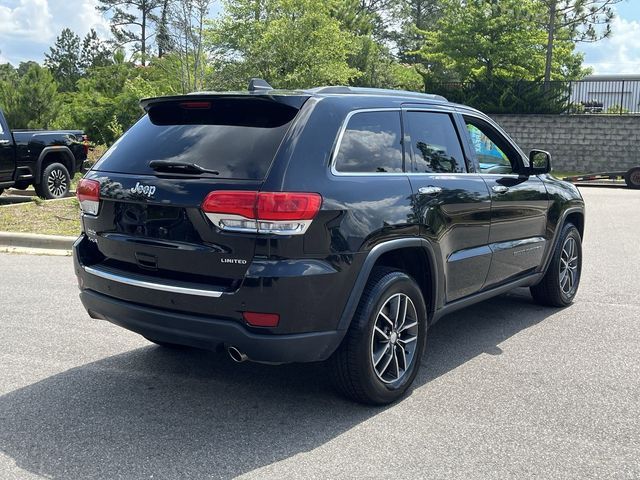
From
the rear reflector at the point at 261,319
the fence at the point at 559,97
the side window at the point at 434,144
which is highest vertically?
the fence at the point at 559,97

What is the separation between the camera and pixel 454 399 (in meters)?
4.28

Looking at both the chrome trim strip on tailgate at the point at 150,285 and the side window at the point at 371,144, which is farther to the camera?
the side window at the point at 371,144

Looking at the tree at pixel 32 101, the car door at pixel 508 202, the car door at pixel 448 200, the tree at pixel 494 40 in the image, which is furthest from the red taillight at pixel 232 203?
the tree at pixel 494 40

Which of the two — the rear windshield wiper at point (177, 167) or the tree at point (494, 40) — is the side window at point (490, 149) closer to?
the rear windshield wiper at point (177, 167)

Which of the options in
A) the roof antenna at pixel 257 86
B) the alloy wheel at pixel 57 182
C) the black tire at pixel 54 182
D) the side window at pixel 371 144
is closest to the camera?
the side window at pixel 371 144

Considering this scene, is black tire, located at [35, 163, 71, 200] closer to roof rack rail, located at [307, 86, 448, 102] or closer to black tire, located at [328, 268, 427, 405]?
roof rack rail, located at [307, 86, 448, 102]

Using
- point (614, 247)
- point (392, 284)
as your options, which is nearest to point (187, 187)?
point (392, 284)

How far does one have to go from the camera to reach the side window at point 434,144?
15.3ft

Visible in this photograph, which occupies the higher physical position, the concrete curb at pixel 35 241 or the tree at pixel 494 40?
the tree at pixel 494 40

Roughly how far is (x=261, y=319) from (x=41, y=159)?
1080 cm

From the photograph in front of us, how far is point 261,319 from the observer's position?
357 cm

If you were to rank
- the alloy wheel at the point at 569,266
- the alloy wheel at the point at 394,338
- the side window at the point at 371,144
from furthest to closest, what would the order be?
the alloy wheel at the point at 569,266
the alloy wheel at the point at 394,338
the side window at the point at 371,144

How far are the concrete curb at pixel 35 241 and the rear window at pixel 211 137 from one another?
5597mm

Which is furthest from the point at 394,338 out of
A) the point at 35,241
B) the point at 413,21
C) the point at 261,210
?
the point at 413,21
